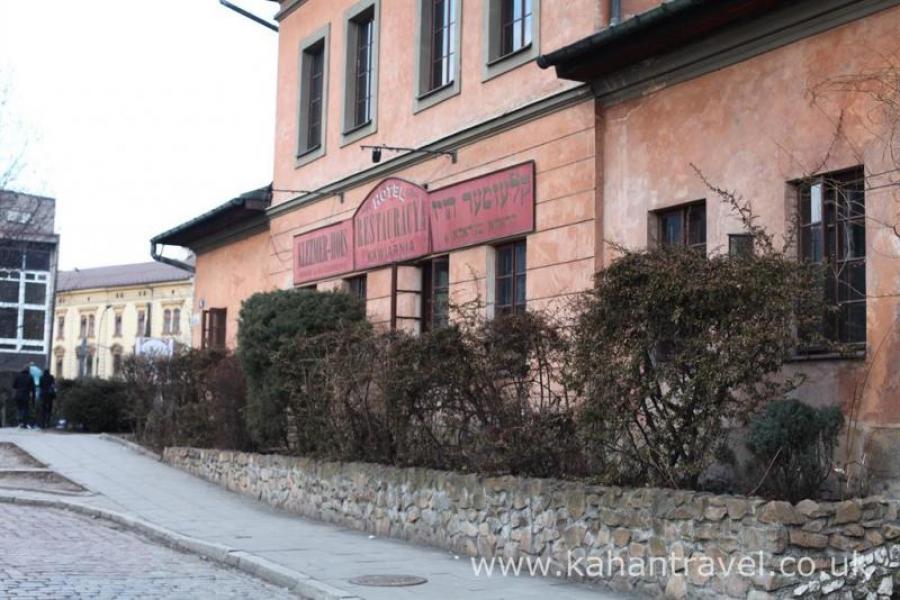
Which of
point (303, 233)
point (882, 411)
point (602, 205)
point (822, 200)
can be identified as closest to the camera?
point (882, 411)

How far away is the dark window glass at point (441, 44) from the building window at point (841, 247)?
7394mm

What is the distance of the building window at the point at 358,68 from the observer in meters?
19.5

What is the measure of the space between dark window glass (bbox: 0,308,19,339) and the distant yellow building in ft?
55.5

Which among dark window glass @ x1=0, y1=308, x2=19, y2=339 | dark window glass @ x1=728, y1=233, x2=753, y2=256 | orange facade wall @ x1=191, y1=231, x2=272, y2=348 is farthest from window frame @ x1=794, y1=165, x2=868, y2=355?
dark window glass @ x1=0, y1=308, x2=19, y2=339

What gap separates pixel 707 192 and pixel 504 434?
3412mm

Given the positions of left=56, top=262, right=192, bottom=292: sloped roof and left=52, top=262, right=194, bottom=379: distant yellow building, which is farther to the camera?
left=56, top=262, right=192, bottom=292: sloped roof

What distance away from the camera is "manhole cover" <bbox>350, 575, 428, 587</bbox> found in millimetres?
9688

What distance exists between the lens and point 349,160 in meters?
19.5

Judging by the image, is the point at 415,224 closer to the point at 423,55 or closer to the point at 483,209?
the point at 483,209

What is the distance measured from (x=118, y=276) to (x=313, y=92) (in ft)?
219

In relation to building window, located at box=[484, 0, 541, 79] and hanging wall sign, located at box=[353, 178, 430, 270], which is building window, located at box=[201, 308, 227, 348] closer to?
hanging wall sign, located at box=[353, 178, 430, 270]

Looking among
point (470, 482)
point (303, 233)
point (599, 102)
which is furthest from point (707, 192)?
point (303, 233)

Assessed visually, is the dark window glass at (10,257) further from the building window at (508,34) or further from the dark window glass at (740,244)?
the dark window glass at (740,244)

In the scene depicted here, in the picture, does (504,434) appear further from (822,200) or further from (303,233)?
(303,233)
